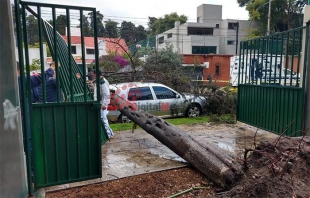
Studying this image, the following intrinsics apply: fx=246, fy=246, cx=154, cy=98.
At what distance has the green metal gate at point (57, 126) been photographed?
335cm

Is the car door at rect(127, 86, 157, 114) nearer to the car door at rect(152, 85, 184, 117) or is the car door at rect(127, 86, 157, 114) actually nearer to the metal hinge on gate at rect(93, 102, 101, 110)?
the car door at rect(152, 85, 184, 117)

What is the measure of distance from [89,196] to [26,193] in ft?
2.85

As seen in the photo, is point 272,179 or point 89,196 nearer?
point 272,179

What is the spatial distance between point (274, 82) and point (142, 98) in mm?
4365

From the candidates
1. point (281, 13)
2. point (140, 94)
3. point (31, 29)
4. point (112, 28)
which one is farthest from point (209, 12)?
point (31, 29)

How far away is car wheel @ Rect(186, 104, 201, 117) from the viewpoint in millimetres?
10094

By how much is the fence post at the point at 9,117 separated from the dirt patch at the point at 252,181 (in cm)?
74

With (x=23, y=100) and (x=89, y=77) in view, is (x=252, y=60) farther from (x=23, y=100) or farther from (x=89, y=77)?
(x=23, y=100)

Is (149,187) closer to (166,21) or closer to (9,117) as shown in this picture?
(9,117)

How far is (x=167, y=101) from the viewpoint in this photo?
31.2 ft

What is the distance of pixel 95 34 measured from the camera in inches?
139

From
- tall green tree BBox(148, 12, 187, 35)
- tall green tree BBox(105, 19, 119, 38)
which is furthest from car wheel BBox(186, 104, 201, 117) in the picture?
tall green tree BBox(148, 12, 187, 35)

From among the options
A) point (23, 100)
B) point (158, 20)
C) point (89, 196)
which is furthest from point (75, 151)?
point (158, 20)

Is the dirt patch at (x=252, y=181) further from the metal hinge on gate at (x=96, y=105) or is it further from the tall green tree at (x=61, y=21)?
the tall green tree at (x=61, y=21)
